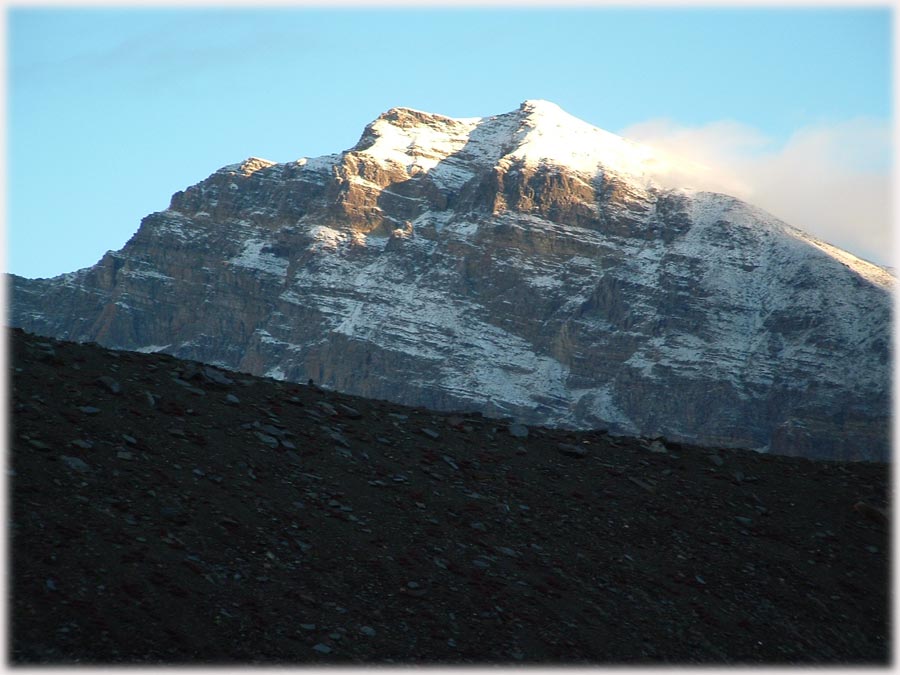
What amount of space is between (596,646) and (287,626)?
5097mm

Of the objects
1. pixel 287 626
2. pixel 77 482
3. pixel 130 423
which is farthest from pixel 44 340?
pixel 287 626

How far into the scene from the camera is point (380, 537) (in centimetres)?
2322

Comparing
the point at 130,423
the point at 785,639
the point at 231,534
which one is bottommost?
the point at 785,639

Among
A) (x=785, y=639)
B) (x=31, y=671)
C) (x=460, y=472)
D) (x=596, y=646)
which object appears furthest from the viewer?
(x=460, y=472)

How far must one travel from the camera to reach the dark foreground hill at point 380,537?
19.5 metres

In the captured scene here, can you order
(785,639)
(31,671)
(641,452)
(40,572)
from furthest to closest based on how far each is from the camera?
(641,452), (785,639), (40,572), (31,671)

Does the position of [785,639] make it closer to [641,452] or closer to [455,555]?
[455,555]

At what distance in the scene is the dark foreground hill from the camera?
1955 centimetres

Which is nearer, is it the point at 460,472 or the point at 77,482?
the point at 77,482

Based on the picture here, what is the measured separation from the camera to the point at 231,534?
71.6ft

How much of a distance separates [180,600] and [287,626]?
64.2 inches

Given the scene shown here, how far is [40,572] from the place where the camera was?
19156 mm

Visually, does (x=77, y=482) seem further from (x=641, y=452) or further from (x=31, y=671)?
(x=641, y=452)

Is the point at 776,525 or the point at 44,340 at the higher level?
the point at 44,340
